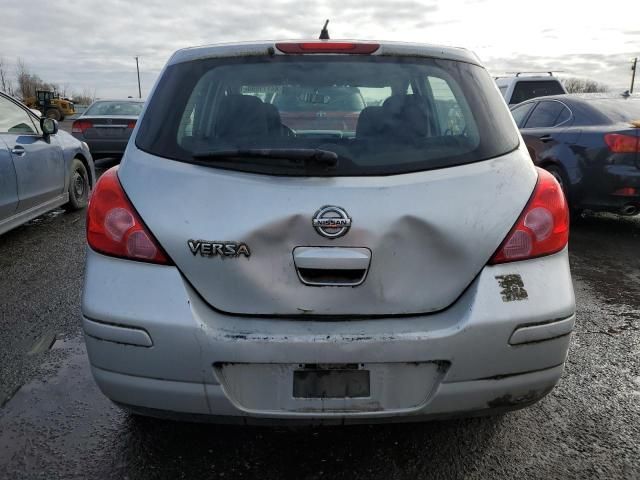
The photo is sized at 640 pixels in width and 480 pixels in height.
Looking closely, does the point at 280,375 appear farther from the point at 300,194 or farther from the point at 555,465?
the point at 555,465

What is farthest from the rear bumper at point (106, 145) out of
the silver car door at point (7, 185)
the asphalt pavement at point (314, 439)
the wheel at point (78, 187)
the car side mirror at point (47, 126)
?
the asphalt pavement at point (314, 439)

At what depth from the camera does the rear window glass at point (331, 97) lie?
2023mm

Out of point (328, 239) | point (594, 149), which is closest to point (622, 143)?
point (594, 149)

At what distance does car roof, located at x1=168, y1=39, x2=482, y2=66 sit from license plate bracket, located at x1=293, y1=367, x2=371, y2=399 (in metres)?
1.20

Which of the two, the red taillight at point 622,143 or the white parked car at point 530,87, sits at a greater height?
the red taillight at point 622,143

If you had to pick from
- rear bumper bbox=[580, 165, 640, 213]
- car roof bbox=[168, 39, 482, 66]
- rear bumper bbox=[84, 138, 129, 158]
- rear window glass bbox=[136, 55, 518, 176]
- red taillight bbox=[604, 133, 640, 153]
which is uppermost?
car roof bbox=[168, 39, 482, 66]

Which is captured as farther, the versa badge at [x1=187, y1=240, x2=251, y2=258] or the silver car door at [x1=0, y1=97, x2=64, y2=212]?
the silver car door at [x1=0, y1=97, x2=64, y2=212]

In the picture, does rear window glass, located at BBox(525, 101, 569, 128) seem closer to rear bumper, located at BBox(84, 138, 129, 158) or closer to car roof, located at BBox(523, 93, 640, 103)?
car roof, located at BBox(523, 93, 640, 103)

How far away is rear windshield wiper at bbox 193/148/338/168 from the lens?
1.95 metres

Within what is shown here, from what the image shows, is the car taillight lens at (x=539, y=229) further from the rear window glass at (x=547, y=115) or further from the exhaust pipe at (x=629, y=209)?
the rear window glass at (x=547, y=115)

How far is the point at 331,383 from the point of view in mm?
1876

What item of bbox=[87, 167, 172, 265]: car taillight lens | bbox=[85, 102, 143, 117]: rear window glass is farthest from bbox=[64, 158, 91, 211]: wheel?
bbox=[87, 167, 172, 265]: car taillight lens

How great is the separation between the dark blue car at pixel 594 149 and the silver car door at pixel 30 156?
5.43 meters

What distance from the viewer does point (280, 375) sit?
1854 millimetres
